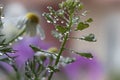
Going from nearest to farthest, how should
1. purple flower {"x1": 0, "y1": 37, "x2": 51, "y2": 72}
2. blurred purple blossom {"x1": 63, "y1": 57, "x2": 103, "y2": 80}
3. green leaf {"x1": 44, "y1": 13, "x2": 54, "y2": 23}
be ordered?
1. green leaf {"x1": 44, "y1": 13, "x2": 54, "y2": 23}
2. purple flower {"x1": 0, "y1": 37, "x2": 51, "y2": 72}
3. blurred purple blossom {"x1": 63, "y1": 57, "x2": 103, "y2": 80}

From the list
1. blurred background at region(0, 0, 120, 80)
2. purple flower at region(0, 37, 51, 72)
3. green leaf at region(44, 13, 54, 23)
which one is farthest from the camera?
blurred background at region(0, 0, 120, 80)

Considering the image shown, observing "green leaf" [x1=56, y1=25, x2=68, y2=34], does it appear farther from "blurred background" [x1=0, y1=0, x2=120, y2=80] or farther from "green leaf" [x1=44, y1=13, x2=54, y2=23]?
"blurred background" [x1=0, y1=0, x2=120, y2=80]

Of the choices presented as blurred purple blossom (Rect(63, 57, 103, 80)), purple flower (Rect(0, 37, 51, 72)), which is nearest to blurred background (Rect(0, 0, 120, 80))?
blurred purple blossom (Rect(63, 57, 103, 80))

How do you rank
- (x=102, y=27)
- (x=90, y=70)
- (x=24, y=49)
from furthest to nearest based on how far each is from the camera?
(x=102, y=27) < (x=90, y=70) < (x=24, y=49)

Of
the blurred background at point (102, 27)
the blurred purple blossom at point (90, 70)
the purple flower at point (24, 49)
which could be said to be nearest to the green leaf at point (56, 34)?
the purple flower at point (24, 49)

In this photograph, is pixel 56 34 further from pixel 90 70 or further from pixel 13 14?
pixel 90 70

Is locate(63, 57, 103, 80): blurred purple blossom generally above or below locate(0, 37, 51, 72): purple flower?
below

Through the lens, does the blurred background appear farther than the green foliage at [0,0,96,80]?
Yes

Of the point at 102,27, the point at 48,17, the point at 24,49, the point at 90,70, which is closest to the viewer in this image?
the point at 48,17

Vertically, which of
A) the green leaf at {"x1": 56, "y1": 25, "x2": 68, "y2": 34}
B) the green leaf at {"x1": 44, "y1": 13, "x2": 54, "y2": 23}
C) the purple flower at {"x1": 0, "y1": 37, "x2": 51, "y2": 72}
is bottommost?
the purple flower at {"x1": 0, "y1": 37, "x2": 51, "y2": 72}

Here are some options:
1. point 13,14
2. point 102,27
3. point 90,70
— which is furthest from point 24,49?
point 102,27

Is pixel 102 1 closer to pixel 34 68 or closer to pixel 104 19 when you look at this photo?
pixel 104 19

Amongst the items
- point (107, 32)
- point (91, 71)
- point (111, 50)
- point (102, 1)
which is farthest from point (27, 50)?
point (102, 1)
